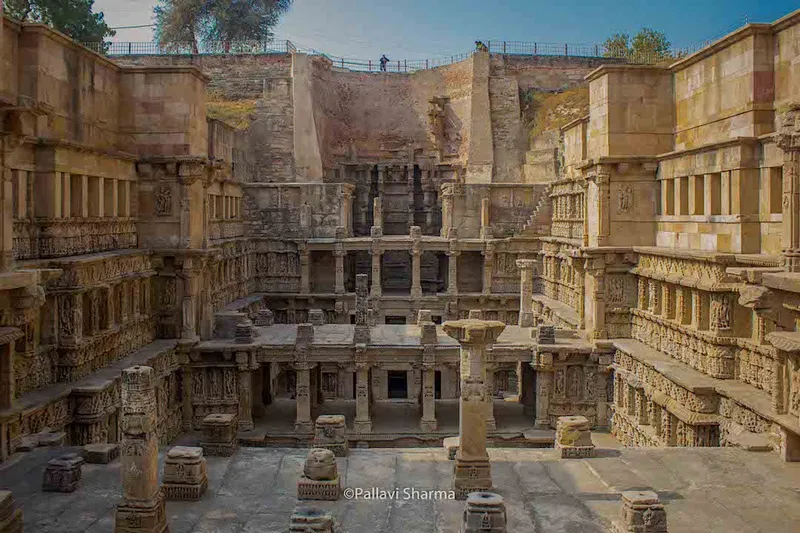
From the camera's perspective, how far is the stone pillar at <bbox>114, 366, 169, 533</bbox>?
12.1 m

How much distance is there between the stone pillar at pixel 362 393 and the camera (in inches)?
1020

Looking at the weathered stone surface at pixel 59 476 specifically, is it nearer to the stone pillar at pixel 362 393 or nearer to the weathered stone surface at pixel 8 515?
the weathered stone surface at pixel 8 515

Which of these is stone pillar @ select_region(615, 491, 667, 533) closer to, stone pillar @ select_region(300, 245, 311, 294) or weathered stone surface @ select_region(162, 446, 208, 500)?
weathered stone surface @ select_region(162, 446, 208, 500)

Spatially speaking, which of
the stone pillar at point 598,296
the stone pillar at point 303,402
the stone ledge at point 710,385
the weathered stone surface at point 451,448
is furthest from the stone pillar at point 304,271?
the weathered stone surface at point 451,448

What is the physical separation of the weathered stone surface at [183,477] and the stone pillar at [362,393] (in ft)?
37.6

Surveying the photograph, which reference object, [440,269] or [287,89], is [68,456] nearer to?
[440,269]

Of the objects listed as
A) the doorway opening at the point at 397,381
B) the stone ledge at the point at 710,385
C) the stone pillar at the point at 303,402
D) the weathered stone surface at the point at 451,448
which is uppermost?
the stone ledge at the point at 710,385

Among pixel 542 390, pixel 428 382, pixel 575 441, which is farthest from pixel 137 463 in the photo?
pixel 542 390

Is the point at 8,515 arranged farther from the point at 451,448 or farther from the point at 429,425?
the point at 429,425

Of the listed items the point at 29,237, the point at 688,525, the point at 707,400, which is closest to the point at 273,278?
the point at 29,237

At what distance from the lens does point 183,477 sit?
14.6 meters

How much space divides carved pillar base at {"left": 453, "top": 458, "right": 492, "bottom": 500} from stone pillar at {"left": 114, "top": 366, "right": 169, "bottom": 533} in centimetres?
514

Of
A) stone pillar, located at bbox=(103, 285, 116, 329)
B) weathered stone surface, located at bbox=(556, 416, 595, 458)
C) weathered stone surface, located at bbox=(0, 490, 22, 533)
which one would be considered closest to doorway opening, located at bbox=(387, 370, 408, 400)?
stone pillar, located at bbox=(103, 285, 116, 329)

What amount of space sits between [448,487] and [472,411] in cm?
166
